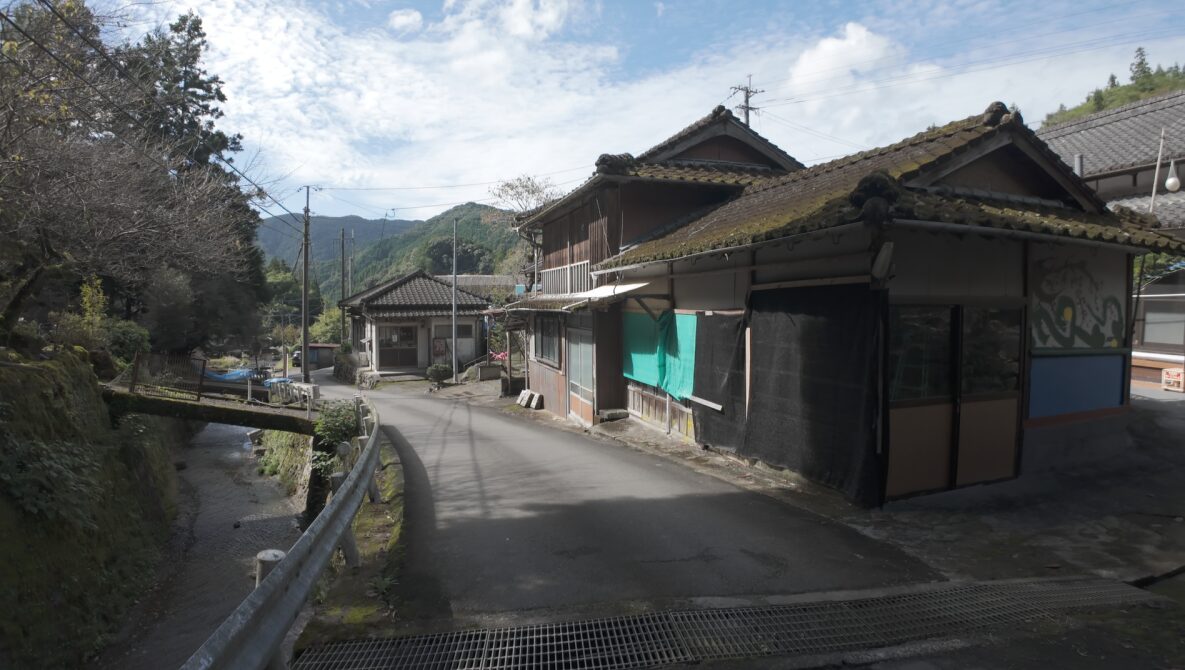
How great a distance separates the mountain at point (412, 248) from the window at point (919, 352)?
57.3m

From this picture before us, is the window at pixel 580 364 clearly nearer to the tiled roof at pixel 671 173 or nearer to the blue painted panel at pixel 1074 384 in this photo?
the tiled roof at pixel 671 173

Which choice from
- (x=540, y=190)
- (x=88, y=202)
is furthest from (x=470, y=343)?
(x=88, y=202)

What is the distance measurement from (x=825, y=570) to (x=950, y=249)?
4.18 m

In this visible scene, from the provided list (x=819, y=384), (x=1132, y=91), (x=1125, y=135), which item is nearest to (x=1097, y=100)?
(x=1132, y=91)

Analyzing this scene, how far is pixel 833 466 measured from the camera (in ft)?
23.4

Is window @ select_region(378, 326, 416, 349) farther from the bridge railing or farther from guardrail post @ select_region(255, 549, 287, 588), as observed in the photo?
guardrail post @ select_region(255, 549, 287, 588)

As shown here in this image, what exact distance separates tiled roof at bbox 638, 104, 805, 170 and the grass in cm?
972

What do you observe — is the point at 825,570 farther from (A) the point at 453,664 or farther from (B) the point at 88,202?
(B) the point at 88,202

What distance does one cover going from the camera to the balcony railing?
49.7 ft

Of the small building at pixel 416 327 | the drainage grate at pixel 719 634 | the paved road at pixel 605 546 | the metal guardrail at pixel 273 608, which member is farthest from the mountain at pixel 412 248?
the drainage grate at pixel 719 634

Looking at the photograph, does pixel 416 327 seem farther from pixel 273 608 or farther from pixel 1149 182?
pixel 273 608

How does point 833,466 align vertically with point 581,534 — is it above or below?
above

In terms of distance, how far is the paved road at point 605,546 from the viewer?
4.68 metres

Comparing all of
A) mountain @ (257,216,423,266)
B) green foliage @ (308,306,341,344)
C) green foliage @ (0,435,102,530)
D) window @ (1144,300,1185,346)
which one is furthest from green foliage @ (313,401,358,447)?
mountain @ (257,216,423,266)
